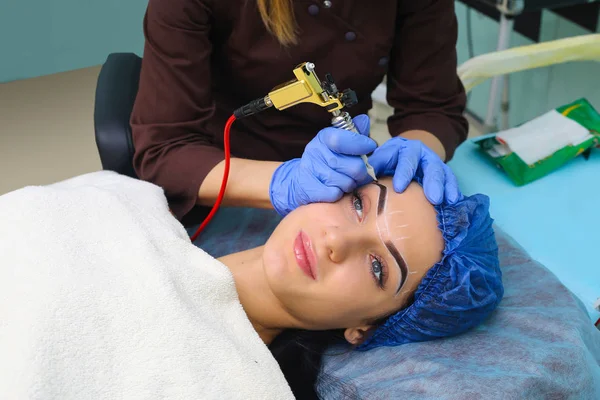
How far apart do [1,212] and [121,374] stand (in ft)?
1.43

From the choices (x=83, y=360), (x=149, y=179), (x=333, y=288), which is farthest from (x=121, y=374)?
(x=149, y=179)

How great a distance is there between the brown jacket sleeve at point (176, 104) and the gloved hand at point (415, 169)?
0.38 m

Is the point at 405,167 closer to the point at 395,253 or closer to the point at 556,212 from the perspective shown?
the point at 395,253

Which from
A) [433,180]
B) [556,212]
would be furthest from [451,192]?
[556,212]

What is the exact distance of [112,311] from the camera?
0.94m

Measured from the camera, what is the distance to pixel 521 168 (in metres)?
1.69

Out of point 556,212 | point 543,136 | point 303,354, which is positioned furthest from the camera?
point 543,136

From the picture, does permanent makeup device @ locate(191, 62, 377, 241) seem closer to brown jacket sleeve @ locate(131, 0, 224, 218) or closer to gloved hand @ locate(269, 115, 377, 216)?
gloved hand @ locate(269, 115, 377, 216)

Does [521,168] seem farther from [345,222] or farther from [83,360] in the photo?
[83,360]

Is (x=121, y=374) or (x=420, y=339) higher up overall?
(x=121, y=374)

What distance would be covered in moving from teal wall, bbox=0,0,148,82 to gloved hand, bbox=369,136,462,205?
0.99 metres

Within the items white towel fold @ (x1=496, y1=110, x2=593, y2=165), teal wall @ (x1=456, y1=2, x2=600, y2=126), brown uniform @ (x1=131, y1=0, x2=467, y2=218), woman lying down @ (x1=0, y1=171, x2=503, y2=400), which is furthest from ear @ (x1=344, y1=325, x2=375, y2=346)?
teal wall @ (x1=456, y1=2, x2=600, y2=126)

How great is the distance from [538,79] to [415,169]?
2.04 meters

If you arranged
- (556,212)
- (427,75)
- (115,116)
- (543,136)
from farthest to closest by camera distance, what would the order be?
(543,136) → (556,212) → (427,75) → (115,116)
